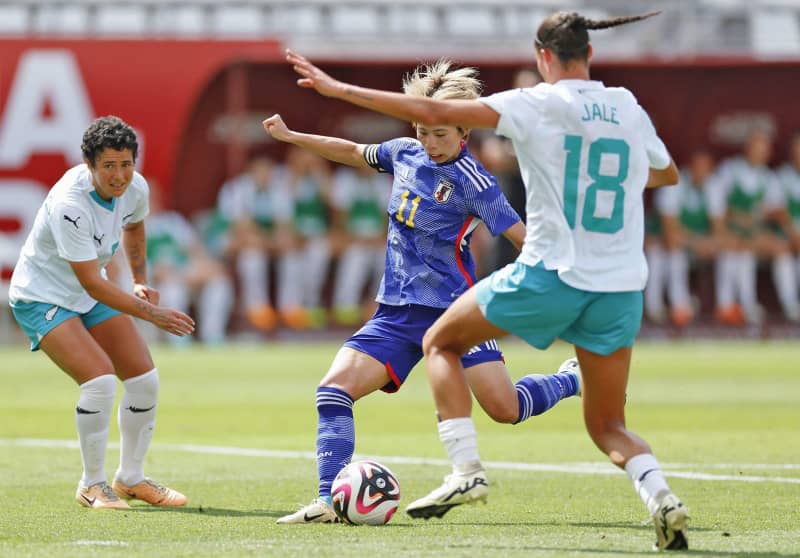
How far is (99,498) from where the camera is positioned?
8789mm

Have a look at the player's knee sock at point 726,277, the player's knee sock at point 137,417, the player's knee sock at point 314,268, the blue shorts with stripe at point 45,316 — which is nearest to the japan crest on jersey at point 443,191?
the player's knee sock at point 137,417

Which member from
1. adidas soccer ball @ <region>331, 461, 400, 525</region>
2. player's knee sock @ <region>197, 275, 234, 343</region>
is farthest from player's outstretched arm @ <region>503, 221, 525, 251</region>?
player's knee sock @ <region>197, 275, 234, 343</region>

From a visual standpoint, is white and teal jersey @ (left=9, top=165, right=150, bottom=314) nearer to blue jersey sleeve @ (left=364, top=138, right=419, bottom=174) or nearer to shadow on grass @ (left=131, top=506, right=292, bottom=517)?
shadow on grass @ (left=131, top=506, right=292, bottom=517)

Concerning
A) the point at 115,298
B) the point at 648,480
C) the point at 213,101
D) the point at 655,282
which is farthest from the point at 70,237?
the point at 655,282

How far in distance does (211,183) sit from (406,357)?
19.3m

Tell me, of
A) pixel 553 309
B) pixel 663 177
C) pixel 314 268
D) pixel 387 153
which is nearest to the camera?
pixel 553 309

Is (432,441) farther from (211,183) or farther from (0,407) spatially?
(211,183)

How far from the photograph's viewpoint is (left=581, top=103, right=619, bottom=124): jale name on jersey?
22.4ft

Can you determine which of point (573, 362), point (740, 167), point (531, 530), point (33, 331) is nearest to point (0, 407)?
point (33, 331)

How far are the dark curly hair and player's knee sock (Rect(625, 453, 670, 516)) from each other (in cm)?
348

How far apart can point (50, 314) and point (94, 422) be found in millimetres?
686

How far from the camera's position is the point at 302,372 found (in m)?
19.5

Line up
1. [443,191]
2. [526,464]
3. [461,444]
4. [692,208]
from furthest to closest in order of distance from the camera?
1. [692,208]
2. [526,464]
3. [443,191]
4. [461,444]

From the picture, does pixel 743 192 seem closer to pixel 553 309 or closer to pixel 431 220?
pixel 431 220
